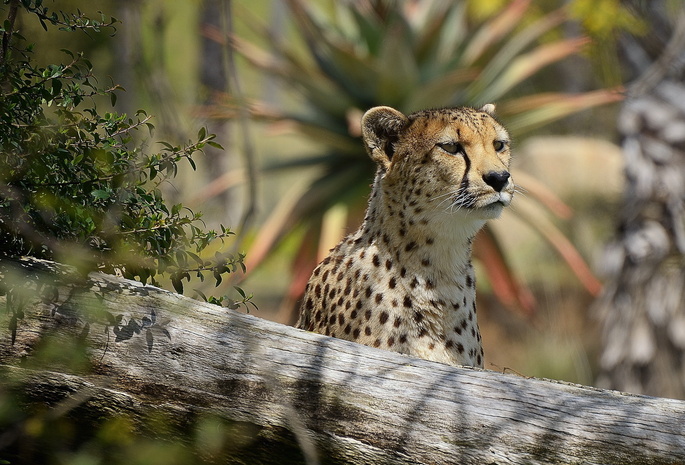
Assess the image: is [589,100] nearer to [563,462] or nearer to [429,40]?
[429,40]

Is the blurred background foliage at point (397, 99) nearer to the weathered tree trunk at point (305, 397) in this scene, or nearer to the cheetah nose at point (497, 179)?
the cheetah nose at point (497, 179)

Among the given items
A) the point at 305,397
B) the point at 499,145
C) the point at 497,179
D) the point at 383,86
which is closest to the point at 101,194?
the point at 305,397

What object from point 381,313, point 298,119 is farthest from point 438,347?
point 298,119

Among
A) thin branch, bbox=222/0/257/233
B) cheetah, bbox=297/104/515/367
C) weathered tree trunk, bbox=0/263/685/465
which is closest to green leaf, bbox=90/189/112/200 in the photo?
weathered tree trunk, bbox=0/263/685/465

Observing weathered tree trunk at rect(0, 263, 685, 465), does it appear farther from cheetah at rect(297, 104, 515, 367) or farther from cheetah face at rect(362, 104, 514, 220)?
cheetah face at rect(362, 104, 514, 220)

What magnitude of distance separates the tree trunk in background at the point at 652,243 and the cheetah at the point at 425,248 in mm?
5404

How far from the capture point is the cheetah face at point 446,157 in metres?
4.28

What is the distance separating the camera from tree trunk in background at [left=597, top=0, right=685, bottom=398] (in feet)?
31.3

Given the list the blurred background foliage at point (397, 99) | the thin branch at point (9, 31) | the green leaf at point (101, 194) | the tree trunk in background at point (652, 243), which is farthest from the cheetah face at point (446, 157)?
the tree trunk in background at point (652, 243)

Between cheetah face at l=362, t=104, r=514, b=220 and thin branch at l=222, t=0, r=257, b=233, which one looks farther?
cheetah face at l=362, t=104, r=514, b=220

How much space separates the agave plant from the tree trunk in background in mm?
373

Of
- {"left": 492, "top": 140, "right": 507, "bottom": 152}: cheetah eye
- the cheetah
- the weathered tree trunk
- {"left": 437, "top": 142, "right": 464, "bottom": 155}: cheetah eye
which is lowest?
the weathered tree trunk

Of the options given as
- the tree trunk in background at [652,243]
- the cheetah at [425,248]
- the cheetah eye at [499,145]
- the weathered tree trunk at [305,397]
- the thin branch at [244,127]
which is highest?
the tree trunk in background at [652,243]

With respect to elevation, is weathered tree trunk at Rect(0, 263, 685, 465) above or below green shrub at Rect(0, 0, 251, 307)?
below
